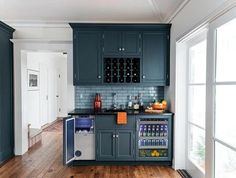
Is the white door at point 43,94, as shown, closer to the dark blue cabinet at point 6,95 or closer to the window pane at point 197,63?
the dark blue cabinet at point 6,95

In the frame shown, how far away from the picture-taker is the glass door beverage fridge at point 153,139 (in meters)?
3.79

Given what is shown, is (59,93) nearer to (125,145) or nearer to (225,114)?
(125,145)

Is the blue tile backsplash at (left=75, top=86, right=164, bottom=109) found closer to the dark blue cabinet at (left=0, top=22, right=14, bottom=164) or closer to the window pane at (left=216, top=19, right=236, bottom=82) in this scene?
the dark blue cabinet at (left=0, top=22, right=14, bottom=164)

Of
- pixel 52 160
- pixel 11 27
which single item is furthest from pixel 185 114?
pixel 11 27

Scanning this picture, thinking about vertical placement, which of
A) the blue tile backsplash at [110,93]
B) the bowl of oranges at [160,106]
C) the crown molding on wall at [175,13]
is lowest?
the bowl of oranges at [160,106]

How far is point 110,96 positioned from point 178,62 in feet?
5.03

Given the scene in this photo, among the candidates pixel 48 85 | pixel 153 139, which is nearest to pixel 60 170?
pixel 153 139

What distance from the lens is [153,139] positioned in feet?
12.5

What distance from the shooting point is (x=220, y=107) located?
7.52ft

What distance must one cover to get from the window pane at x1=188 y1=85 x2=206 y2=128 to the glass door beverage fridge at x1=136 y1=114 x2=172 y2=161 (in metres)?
0.53

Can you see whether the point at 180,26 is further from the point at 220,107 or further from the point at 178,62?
the point at 220,107

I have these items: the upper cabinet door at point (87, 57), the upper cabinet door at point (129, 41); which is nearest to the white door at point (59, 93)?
the upper cabinet door at point (87, 57)

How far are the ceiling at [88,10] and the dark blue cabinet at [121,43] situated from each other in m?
0.34

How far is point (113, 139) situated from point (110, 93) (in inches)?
40.2
